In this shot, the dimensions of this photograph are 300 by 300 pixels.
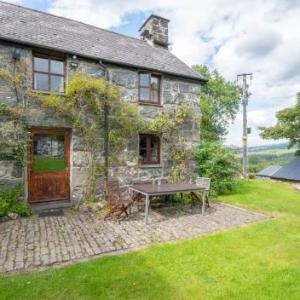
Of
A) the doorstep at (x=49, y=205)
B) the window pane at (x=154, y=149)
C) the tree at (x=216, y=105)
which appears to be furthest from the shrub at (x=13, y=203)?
the tree at (x=216, y=105)

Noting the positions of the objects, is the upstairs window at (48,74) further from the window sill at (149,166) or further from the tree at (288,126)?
the tree at (288,126)

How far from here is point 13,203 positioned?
25.4ft

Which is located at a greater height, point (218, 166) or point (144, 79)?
point (144, 79)

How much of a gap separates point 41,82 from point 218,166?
313 inches

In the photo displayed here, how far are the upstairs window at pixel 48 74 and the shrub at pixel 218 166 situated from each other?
676 cm

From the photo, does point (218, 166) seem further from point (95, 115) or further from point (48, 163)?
point (48, 163)

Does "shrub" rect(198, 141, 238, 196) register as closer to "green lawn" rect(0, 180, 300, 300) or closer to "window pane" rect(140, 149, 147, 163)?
"window pane" rect(140, 149, 147, 163)

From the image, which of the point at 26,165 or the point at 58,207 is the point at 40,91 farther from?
the point at 58,207

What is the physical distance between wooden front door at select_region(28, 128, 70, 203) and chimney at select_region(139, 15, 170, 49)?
25.5 ft

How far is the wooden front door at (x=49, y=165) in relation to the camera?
8477 millimetres

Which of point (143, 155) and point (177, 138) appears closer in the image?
point (143, 155)

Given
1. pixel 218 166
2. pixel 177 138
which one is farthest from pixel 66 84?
pixel 218 166

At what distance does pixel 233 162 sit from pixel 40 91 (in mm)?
8622

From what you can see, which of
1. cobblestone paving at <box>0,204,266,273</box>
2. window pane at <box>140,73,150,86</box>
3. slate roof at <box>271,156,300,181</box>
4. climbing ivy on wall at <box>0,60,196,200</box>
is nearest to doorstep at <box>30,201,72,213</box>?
cobblestone paving at <box>0,204,266,273</box>
